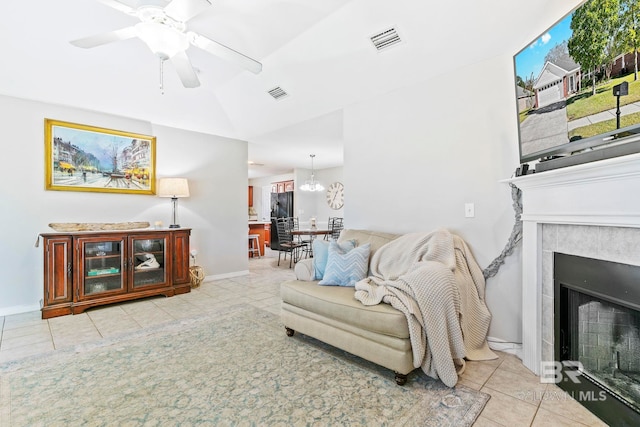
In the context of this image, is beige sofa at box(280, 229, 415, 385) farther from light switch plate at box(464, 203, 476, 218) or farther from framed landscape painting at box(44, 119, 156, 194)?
framed landscape painting at box(44, 119, 156, 194)

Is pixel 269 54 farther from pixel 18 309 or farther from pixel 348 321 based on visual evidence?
pixel 18 309

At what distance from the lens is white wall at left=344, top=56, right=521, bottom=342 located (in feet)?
7.55

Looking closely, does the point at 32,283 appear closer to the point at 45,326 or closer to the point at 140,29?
the point at 45,326

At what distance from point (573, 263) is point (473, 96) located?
153 centimetres

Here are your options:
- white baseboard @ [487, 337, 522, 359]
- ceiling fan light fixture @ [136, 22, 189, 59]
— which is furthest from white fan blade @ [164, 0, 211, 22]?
white baseboard @ [487, 337, 522, 359]

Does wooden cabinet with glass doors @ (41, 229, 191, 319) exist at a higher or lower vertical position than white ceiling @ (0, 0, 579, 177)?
lower

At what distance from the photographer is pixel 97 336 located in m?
2.60

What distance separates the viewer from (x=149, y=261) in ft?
12.2

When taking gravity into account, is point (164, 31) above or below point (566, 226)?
above

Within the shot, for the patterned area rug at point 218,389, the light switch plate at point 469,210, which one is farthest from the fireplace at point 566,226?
the patterned area rug at point 218,389

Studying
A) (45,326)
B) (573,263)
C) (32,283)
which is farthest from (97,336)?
(573,263)

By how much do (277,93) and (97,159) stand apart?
244 centimetres

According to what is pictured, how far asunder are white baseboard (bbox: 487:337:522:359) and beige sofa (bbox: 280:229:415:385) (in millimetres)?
971

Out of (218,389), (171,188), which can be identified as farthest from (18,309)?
(218,389)
